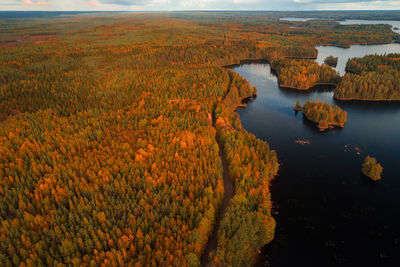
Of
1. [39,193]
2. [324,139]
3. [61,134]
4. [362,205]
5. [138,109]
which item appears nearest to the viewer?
[39,193]

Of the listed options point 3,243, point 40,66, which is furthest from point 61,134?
point 40,66

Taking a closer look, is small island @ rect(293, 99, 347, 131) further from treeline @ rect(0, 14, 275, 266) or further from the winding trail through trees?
the winding trail through trees

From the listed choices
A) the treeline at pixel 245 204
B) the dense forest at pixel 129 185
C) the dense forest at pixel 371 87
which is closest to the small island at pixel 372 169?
the treeline at pixel 245 204

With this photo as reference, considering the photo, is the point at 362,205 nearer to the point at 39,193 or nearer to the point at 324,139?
the point at 324,139

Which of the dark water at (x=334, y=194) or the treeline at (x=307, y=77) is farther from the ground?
the treeline at (x=307, y=77)

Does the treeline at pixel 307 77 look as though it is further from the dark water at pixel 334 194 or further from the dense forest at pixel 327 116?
the dense forest at pixel 327 116
